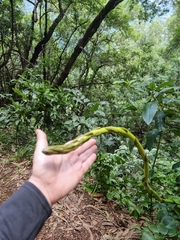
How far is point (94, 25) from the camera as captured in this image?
4.71 metres

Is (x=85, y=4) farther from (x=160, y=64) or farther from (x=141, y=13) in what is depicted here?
Answer: (x=160, y=64)

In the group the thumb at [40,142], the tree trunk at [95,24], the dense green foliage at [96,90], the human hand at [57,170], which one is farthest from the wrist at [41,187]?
the tree trunk at [95,24]

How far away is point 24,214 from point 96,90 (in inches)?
205

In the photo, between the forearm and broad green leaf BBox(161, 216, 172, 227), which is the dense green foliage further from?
the forearm

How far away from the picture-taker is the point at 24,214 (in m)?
0.71

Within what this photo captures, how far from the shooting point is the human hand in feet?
2.77

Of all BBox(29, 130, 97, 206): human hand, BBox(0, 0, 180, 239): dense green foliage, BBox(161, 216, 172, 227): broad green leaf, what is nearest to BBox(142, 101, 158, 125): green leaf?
BBox(0, 0, 180, 239): dense green foliage

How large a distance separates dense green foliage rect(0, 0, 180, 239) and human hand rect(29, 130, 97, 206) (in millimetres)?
348

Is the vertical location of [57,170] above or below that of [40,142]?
below

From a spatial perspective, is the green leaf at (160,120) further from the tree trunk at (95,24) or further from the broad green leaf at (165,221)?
the tree trunk at (95,24)

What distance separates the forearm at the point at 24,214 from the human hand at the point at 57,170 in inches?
1.6

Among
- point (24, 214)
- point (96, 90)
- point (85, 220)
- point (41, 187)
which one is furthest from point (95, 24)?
point (24, 214)

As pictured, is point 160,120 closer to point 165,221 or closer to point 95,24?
point 165,221

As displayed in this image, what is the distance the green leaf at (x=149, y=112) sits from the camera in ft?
2.74
